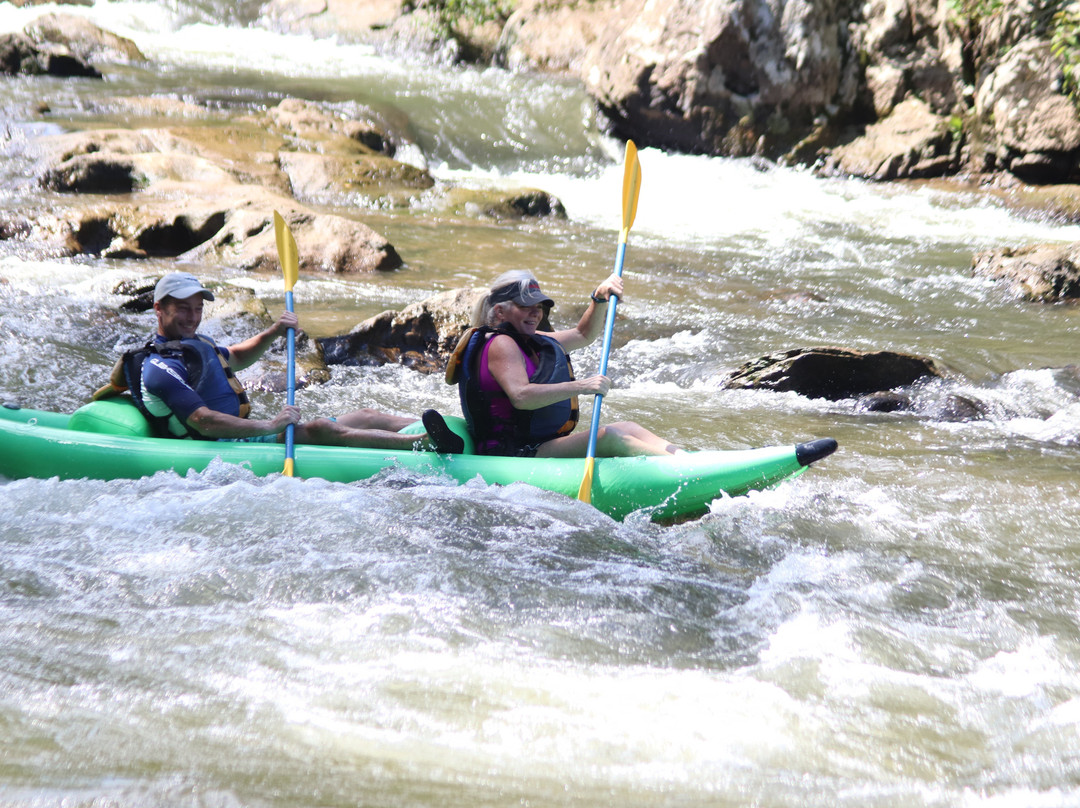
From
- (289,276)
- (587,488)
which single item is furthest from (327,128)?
(587,488)

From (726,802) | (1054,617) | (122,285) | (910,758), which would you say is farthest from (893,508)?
(122,285)

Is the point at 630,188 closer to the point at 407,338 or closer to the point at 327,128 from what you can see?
the point at 407,338

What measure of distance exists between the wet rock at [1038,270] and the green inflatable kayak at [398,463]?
15.5 ft

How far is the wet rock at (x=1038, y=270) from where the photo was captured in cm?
704

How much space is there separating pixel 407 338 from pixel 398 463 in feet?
7.21

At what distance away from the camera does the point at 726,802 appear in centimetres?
188

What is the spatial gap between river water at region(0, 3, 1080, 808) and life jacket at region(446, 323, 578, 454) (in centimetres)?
26

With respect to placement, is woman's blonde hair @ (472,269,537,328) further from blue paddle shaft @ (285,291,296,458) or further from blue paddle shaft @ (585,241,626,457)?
blue paddle shaft @ (285,291,296,458)

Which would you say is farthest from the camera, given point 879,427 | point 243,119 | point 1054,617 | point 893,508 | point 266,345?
point 243,119

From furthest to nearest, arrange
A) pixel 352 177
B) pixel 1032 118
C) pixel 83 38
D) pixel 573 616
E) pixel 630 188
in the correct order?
pixel 83 38, pixel 1032 118, pixel 352 177, pixel 630 188, pixel 573 616

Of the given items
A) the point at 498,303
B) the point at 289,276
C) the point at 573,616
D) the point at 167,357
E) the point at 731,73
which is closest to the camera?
the point at 573,616

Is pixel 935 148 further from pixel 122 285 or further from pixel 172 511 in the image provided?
pixel 172 511

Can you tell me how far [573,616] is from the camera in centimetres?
268

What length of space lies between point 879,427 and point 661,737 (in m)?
2.91
